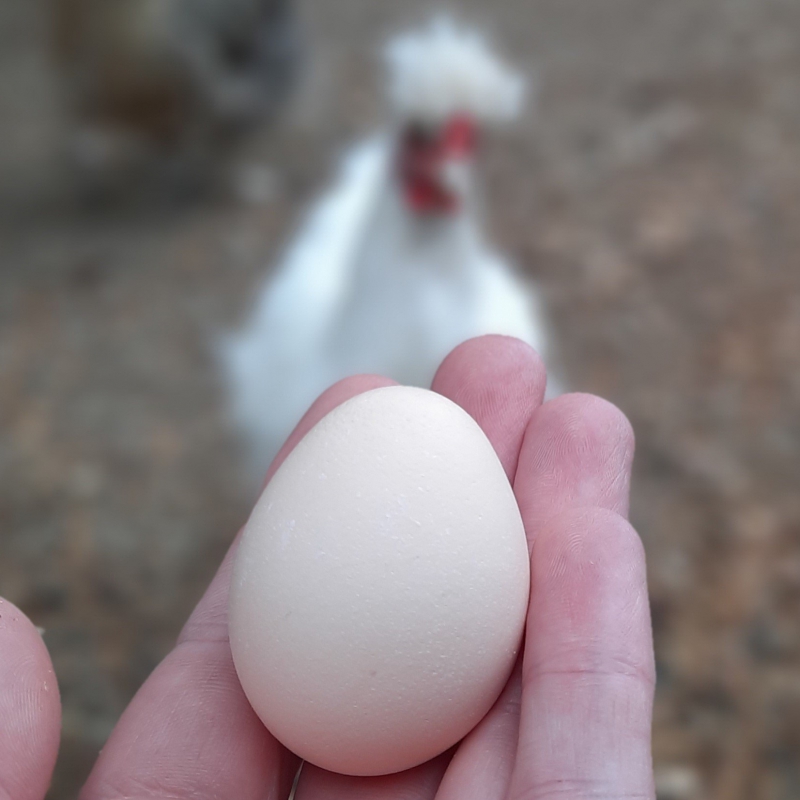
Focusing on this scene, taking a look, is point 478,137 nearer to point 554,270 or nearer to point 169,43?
point 554,270

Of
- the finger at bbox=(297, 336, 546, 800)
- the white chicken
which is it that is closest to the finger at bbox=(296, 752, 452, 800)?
the finger at bbox=(297, 336, 546, 800)

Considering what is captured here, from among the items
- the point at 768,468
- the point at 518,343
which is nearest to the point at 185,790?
the point at 518,343

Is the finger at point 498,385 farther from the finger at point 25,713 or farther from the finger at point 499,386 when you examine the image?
the finger at point 25,713

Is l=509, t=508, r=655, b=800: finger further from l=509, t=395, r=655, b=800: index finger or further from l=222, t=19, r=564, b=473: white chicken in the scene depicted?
l=222, t=19, r=564, b=473: white chicken

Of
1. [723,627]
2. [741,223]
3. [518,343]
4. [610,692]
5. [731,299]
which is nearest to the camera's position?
[610,692]

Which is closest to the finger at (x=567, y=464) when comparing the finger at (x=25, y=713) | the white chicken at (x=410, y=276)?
the finger at (x=25, y=713)

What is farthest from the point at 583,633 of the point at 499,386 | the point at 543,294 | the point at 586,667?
the point at 543,294
